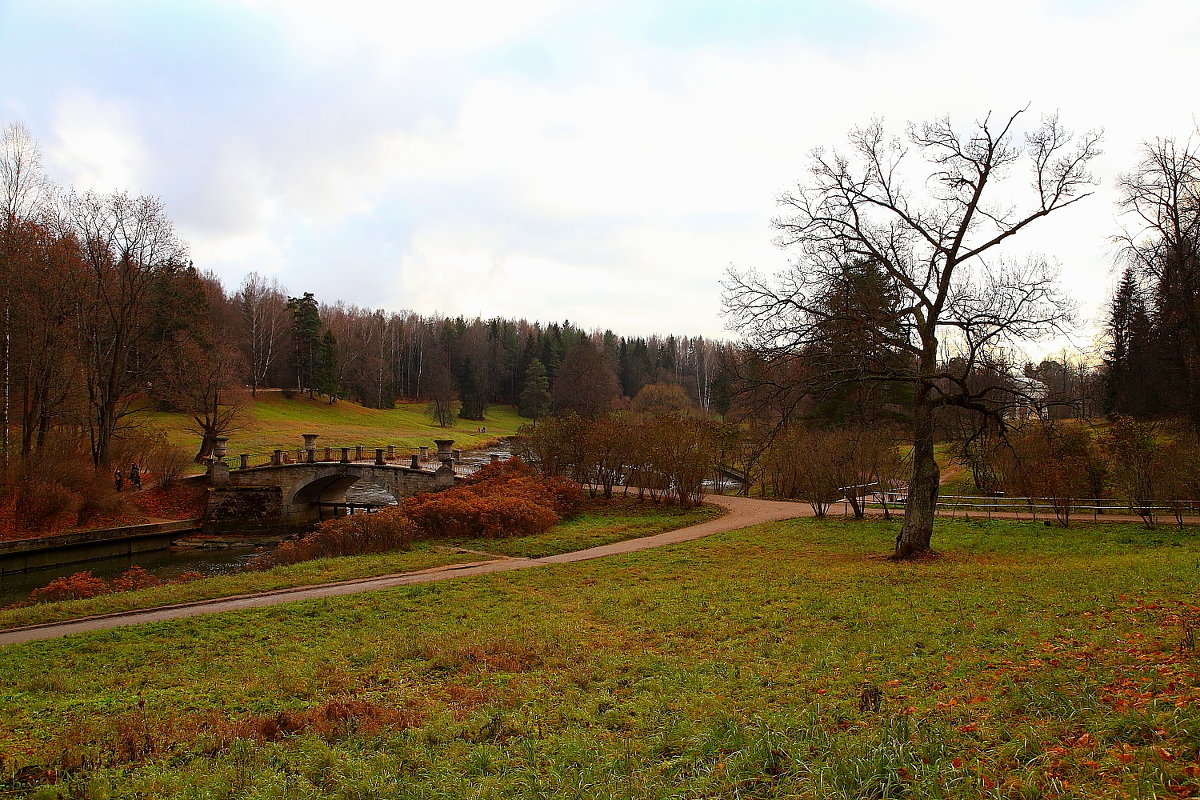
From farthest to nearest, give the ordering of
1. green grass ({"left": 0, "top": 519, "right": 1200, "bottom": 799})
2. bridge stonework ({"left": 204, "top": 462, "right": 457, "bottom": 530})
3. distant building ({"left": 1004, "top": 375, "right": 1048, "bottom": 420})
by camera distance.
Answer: bridge stonework ({"left": 204, "top": 462, "right": 457, "bottom": 530}) → distant building ({"left": 1004, "top": 375, "right": 1048, "bottom": 420}) → green grass ({"left": 0, "top": 519, "right": 1200, "bottom": 799})

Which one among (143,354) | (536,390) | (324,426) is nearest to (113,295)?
(143,354)

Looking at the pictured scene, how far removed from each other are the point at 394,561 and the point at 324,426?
4902 cm

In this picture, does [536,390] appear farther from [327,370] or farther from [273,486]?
[273,486]

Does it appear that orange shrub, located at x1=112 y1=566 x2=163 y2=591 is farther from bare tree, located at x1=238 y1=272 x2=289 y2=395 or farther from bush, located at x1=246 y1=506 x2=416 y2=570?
bare tree, located at x1=238 y1=272 x2=289 y2=395

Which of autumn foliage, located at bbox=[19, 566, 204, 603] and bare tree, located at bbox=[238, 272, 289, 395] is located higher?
bare tree, located at bbox=[238, 272, 289, 395]

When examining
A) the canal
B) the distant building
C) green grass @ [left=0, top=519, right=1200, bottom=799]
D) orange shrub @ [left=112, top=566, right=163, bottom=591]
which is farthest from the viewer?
the canal

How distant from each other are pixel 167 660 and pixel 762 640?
7950mm

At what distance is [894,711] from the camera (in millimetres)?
5133

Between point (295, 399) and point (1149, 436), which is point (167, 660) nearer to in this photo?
point (1149, 436)

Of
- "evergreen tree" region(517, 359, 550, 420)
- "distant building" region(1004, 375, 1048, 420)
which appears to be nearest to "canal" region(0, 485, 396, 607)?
"distant building" region(1004, 375, 1048, 420)

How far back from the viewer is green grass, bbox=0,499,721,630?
12906mm

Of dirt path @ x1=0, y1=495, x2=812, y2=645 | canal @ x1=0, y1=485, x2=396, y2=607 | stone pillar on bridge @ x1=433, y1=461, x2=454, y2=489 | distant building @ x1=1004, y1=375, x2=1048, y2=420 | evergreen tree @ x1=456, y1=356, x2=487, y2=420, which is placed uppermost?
evergreen tree @ x1=456, y1=356, x2=487, y2=420

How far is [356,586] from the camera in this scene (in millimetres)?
14039

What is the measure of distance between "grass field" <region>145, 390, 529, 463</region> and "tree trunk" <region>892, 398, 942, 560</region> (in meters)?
38.2
